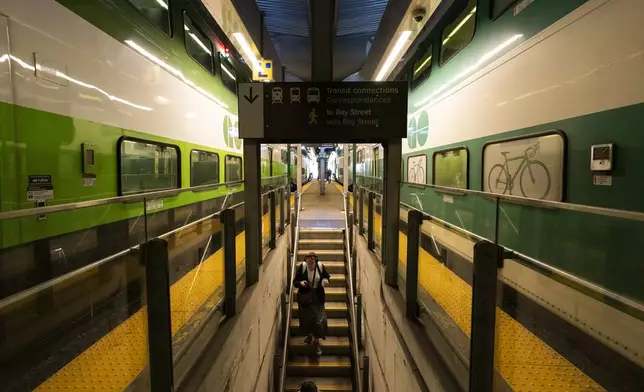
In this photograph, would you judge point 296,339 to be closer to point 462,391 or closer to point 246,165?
point 246,165

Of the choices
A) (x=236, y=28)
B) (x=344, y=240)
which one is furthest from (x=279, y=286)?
(x=236, y=28)

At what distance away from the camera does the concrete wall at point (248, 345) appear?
2660 millimetres

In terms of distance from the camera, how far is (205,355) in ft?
9.06

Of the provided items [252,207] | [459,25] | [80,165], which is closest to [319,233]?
[252,207]

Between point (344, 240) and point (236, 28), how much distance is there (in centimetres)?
496

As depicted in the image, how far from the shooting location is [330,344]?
702 centimetres

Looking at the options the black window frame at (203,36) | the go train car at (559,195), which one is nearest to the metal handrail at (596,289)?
the go train car at (559,195)

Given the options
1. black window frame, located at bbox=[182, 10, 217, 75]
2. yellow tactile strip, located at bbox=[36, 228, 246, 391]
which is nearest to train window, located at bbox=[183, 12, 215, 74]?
black window frame, located at bbox=[182, 10, 217, 75]

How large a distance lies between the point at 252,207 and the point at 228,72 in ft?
13.9

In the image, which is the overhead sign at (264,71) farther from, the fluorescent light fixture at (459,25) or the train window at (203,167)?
the fluorescent light fixture at (459,25)

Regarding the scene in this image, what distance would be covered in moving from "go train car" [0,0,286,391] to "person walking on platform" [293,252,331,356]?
72.7 inches

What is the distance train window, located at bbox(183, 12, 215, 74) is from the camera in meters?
5.42

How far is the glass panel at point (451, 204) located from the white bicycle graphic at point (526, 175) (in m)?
0.25

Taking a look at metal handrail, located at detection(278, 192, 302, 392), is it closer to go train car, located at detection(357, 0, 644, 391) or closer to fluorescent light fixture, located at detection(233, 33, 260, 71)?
go train car, located at detection(357, 0, 644, 391)
